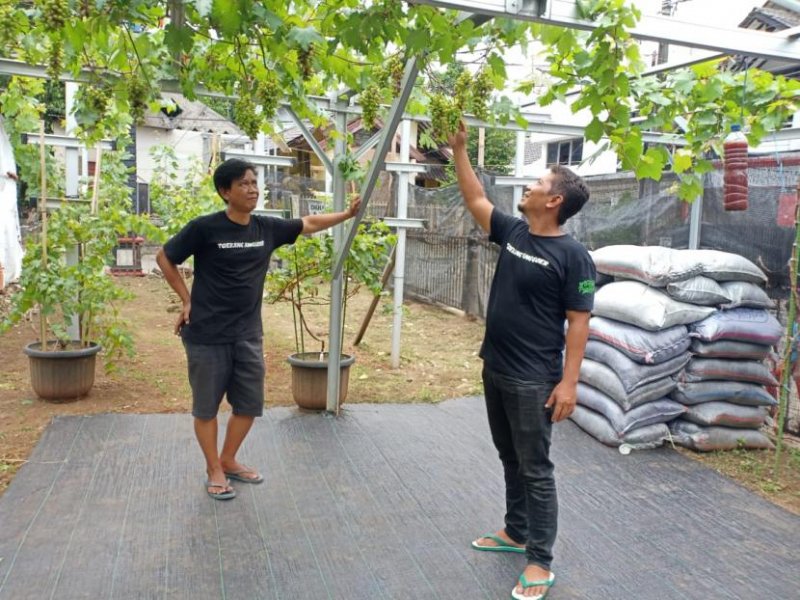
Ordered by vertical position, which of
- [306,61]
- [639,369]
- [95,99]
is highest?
[306,61]

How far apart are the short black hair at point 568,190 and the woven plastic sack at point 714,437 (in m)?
2.79

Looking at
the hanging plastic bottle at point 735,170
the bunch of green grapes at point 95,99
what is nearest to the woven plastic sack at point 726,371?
the hanging plastic bottle at point 735,170

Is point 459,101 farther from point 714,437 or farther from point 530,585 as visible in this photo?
point 714,437

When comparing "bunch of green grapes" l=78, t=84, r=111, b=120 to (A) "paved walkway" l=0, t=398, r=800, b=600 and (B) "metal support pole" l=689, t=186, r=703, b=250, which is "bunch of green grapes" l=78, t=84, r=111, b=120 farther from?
(B) "metal support pole" l=689, t=186, r=703, b=250

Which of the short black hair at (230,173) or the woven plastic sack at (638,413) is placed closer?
the short black hair at (230,173)

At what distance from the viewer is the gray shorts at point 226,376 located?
381cm

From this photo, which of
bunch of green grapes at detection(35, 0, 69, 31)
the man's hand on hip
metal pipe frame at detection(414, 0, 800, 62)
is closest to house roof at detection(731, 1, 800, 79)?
metal pipe frame at detection(414, 0, 800, 62)

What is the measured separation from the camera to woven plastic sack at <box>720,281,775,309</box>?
199 inches

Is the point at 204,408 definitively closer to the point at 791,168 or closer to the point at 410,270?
the point at 791,168

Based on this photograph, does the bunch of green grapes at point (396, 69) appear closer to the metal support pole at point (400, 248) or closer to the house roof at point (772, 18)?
the house roof at point (772, 18)

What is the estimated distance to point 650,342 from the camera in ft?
16.3

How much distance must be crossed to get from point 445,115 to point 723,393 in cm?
316

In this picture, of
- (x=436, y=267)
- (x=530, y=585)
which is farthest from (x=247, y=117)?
(x=436, y=267)

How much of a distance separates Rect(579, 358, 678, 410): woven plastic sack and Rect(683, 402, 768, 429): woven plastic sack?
0.24 metres
